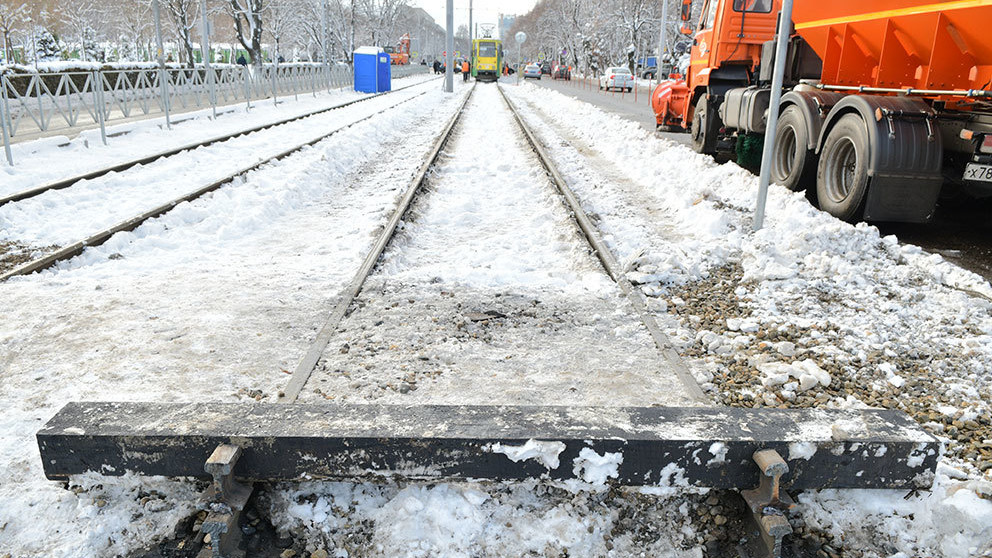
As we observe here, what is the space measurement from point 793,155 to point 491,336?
692 centimetres

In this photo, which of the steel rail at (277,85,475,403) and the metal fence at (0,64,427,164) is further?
the metal fence at (0,64,427,164)

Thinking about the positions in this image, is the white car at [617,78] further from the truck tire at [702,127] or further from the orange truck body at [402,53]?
the orange truck body at [402,53]

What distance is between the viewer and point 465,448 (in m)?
2.72

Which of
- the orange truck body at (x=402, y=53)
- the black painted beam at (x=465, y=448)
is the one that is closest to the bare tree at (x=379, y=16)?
the orange truck body at (x=402, y=53)

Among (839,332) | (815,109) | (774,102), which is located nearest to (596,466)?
(839,332)

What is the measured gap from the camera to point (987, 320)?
4781 mm

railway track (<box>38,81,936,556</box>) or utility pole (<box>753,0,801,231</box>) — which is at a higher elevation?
utility pole (<box>753,0,801,231</box>)

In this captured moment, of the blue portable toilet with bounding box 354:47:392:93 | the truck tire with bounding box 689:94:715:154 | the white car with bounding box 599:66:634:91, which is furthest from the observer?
the white car with bounding box 599:66:634:91

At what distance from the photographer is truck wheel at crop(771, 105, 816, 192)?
8.66 meters

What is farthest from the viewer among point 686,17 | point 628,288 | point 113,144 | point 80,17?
point 80,17

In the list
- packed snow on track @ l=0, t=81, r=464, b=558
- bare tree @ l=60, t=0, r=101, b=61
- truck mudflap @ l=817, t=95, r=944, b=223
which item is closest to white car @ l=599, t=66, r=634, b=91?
packed snow on track @ l=0, t=81, r=464, b=558

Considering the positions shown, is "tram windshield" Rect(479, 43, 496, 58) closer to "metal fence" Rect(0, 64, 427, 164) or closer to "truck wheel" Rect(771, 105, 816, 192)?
"metal fence" Rect(0, 64, 427, 164)

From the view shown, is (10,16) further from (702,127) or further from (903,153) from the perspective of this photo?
(903,153)

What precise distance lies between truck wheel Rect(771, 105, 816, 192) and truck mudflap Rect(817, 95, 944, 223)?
134cm
